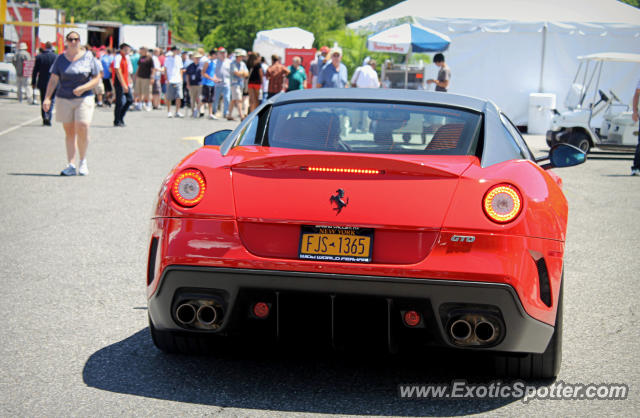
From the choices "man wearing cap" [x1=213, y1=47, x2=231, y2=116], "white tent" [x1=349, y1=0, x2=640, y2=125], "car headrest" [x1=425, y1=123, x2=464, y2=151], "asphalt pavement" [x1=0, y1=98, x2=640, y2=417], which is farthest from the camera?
"man wearing cap" [x1=213, y1=47, x2=231, y2=116]

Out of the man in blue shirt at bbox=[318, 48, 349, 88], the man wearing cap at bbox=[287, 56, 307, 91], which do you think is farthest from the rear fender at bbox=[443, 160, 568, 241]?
the man wearing cap at bbox=[287, 56, 307, 91]

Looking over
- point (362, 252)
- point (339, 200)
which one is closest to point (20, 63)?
point (339, 200)

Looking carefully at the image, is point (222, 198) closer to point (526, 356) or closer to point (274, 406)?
point (274, 406)

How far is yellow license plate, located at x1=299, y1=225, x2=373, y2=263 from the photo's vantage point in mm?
3852

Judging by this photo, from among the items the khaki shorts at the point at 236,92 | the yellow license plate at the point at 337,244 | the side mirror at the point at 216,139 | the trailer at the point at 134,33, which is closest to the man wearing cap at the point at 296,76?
the khaki shorts at the point at 236,92

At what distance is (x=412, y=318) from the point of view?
3908 mm

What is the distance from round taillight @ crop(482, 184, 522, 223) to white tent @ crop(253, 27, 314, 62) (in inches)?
1478

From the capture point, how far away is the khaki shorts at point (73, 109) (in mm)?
11617

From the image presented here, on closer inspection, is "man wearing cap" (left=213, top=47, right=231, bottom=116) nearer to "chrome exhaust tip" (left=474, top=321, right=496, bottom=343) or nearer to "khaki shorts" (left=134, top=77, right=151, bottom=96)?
"khaki shorts" (left=134, top=77, right=151, bottom=96)

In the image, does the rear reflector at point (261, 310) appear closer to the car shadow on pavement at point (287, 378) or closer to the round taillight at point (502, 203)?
the car shadow on pavement at point (287, 378)

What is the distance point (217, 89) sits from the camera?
85.0 feet

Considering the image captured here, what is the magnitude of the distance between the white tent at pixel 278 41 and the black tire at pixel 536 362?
37341 mm

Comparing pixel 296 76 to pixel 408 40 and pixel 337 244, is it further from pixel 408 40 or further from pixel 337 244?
pixel 337 244

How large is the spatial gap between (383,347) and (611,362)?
141 cm
